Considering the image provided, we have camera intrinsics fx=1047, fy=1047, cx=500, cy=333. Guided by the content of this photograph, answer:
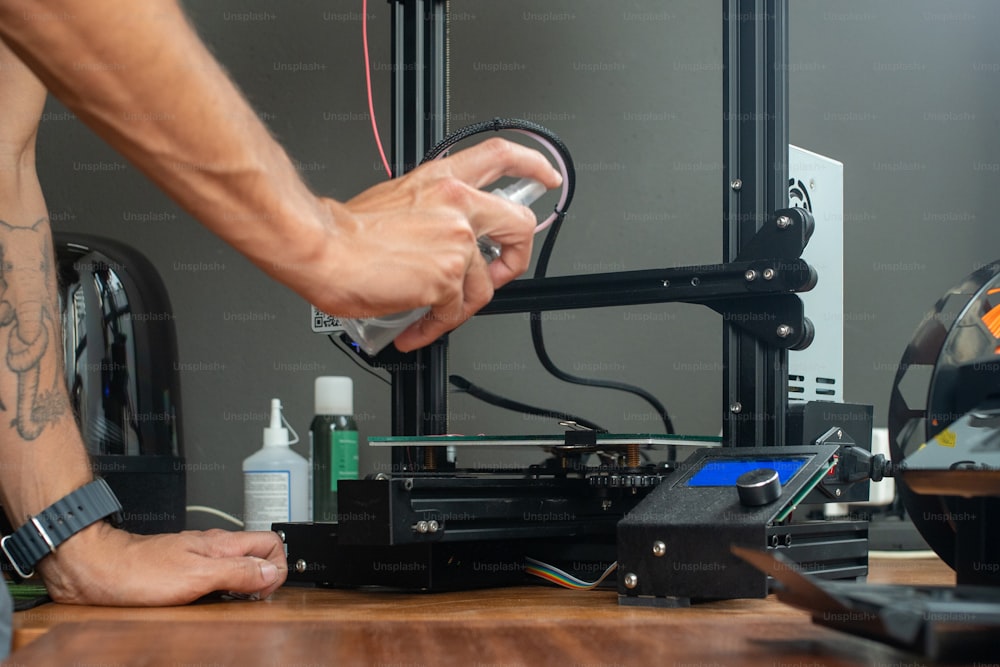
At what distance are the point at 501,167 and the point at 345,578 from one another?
42 centimetres

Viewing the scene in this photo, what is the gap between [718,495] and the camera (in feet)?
2.76

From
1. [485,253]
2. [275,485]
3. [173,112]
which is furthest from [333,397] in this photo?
[173,112]

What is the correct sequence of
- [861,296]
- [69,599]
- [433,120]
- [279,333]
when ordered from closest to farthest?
[69,599]
[433,120]
[279,333]
[861,296]

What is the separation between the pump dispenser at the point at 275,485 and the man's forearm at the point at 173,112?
77cm

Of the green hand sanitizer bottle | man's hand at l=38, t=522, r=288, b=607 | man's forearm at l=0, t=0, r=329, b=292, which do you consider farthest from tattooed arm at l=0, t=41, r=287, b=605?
the green hand sanitizer bottle

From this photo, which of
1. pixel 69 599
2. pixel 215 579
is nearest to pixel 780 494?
pixel 215 579

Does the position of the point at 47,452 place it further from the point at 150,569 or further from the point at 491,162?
the point at 491,162

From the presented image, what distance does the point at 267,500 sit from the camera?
1.40m

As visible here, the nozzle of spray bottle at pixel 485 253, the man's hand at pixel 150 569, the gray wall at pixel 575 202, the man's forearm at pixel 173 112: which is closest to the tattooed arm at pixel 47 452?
the man's hand at pixel 150 569

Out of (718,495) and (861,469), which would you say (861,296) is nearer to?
(861,469)

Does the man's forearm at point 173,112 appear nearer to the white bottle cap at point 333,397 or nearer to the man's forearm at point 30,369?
the man's forearm at point 30,369

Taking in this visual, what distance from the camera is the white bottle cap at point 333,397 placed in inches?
61.4

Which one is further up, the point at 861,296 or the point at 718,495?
the point at 861,296

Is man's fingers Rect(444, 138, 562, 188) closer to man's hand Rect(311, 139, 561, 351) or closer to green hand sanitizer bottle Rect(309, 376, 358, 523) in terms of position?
man's hand Rect(311, 139, 561, 351)
